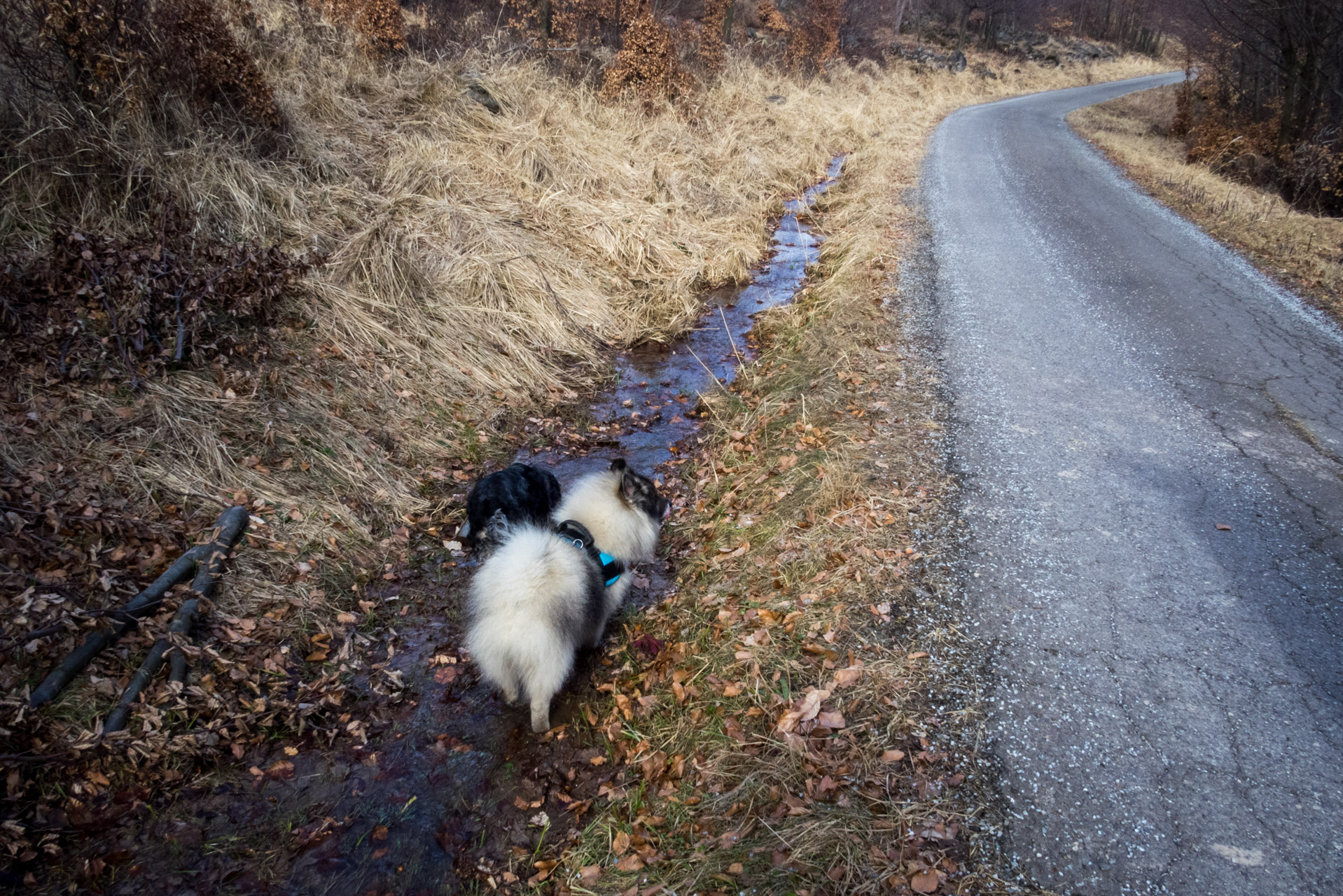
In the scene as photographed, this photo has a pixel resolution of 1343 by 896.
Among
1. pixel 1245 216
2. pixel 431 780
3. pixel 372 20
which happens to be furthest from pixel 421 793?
pixel 1245 216

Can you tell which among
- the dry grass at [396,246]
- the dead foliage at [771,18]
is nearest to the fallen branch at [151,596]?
the dry grass at [396,246]

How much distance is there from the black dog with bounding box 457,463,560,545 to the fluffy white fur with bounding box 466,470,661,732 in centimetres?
74

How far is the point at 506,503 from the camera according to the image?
4.55 m

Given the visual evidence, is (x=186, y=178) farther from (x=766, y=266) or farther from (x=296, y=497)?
(x=766, y=266)

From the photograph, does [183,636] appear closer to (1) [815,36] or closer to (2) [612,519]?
(2) [612,519]

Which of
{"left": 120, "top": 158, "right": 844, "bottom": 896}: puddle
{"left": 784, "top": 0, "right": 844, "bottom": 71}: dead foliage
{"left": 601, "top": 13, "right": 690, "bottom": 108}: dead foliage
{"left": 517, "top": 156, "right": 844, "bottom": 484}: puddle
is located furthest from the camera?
{"left": 784, "top": 0, "right": 844, "bottom": 71}: dead foliage

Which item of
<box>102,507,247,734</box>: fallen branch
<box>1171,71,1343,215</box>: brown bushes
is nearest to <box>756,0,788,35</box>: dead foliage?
<box>1171,71,1343,215</box>: brown bushes

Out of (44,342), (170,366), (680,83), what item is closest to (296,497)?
(170,366)

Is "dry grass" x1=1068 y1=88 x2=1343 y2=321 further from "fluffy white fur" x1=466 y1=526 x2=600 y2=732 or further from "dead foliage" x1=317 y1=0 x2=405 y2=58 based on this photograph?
"dead foliage" x1=317 y1=0 x2=405 y2=58

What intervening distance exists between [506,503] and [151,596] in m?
1.95

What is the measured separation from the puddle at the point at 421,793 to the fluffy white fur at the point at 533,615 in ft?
0.91

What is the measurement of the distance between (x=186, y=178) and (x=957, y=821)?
7.66 meters

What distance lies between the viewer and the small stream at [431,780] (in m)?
2.92

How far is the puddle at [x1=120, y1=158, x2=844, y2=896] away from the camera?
287 centimetres
